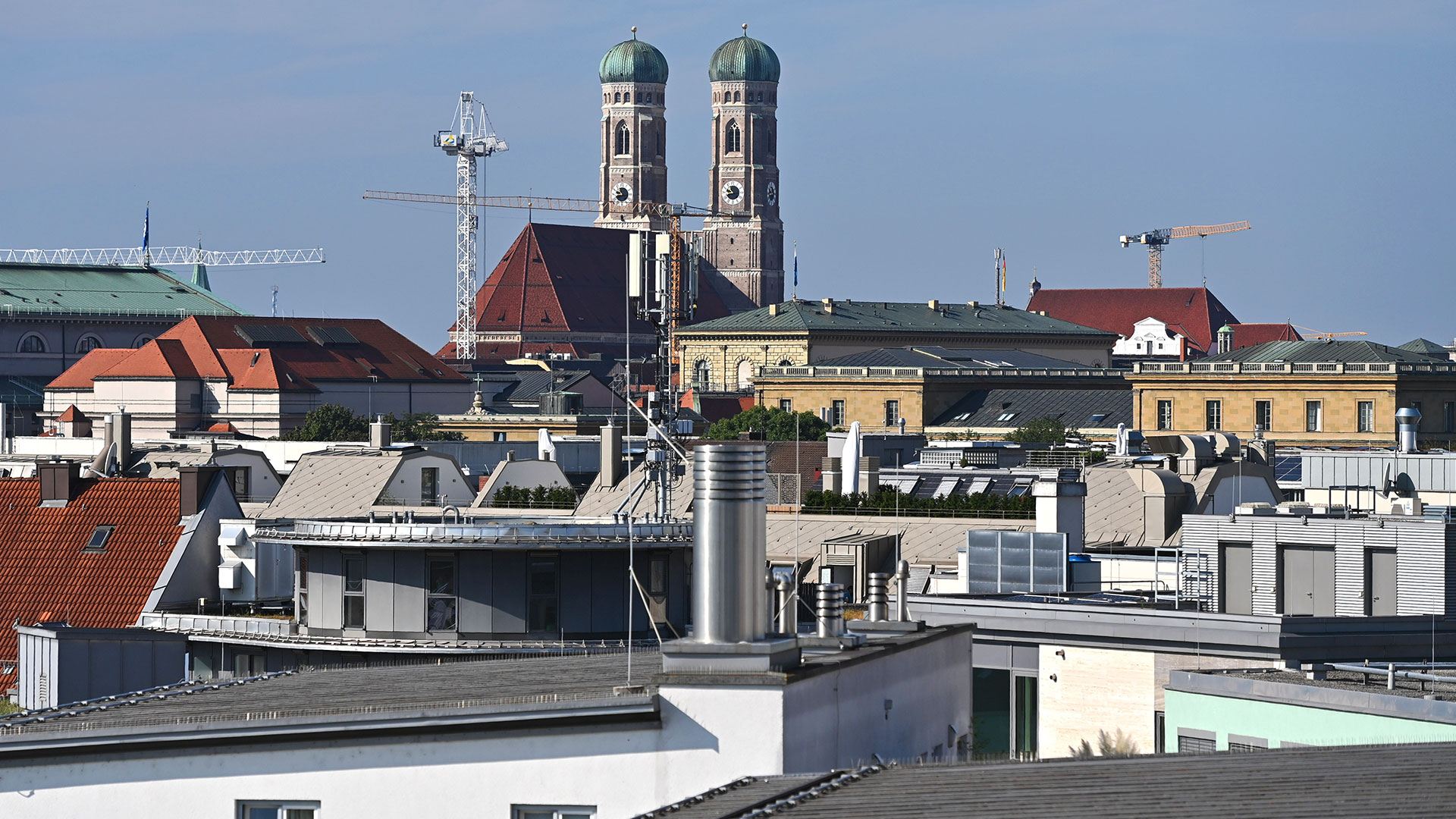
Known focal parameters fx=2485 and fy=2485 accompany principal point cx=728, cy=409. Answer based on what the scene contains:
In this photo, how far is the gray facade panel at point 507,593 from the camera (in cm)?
2922

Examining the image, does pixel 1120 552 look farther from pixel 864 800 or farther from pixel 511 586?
pixel 864 800

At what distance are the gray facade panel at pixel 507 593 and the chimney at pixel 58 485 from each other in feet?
52.4

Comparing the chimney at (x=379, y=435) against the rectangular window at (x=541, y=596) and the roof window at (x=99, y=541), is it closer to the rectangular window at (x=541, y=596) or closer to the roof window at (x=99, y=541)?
the roof window at (x=99, y=541)

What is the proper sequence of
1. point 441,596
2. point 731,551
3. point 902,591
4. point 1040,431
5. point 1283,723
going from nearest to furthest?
1. point 731,551
2. point 902,591
3. point 1283,723
4. point 441,596
5. point 1040,431

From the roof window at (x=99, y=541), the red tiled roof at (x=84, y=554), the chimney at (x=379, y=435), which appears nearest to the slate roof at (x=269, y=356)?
the chimney at (x=379, y=435)

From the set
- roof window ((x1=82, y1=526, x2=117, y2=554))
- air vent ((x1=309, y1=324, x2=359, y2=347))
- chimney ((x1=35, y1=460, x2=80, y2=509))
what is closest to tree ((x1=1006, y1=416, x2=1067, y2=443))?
air vent ((x1=309, y1=324, x2=359, y2=347))

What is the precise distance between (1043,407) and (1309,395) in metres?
18.7

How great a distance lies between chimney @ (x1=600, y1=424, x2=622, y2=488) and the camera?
5669cm

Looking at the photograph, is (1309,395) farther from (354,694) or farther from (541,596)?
(354,694)

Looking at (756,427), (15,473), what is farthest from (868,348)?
(15,473)

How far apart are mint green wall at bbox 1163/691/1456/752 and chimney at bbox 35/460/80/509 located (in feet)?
90.0

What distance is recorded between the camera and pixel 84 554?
134 ft

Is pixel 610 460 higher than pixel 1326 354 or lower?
lower

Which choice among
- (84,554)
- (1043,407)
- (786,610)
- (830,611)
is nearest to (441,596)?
(84,554)
